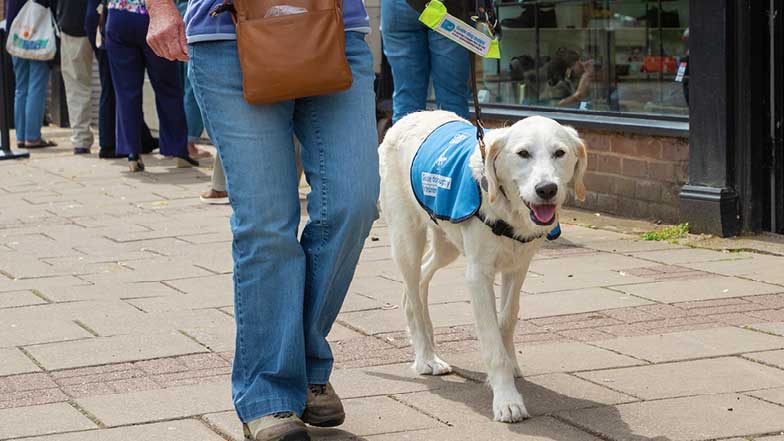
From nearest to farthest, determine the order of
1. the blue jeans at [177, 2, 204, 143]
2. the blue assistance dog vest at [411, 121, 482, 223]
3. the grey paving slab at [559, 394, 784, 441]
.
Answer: the grey paving slab at [559, 394, 784, 441]
the blue assistance dog vest at [411, 121, 482, 223]
the blue jeans at [177, 2, 204, 143]

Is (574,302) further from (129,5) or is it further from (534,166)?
(129,5)

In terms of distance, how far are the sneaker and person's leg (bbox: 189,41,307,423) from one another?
5595 millimetres

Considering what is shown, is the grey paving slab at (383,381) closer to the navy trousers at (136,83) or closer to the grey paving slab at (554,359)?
the grey paving slab at (554,359)

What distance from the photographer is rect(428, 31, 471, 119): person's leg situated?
269 inches

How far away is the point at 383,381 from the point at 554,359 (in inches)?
26.6

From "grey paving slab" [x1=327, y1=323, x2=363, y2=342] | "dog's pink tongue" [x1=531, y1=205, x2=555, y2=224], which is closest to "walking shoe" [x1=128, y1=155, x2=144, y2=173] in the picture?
"grey paving slab" [x1=327, y1=323, x2=363, y2=342]

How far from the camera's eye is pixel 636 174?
7.93 metres

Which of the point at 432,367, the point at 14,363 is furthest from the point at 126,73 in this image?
the point at 432,367

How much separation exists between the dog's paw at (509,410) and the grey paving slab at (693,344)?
0.86m

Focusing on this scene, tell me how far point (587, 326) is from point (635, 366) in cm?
68

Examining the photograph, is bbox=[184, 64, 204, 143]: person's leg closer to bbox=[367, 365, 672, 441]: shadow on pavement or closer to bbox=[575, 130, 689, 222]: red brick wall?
bbox=[575, 130, 689, 222]: red brick wall

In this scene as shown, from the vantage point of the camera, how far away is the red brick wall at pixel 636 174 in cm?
764

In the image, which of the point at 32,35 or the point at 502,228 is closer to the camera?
the point at 502,228

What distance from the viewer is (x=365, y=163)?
3.75m
